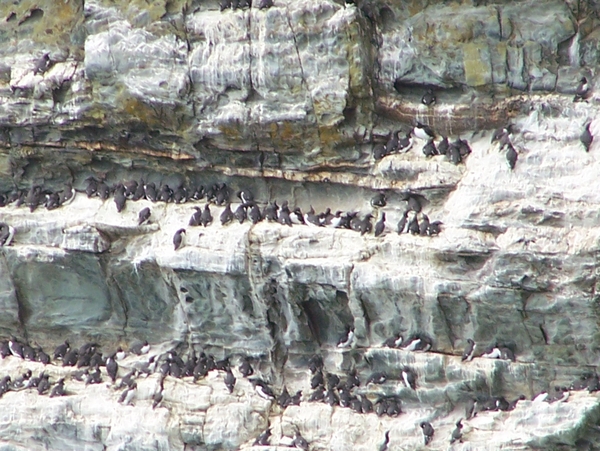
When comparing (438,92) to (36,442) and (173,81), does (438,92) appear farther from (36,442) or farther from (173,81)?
(36,442)

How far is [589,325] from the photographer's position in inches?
768

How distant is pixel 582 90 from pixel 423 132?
312 cm

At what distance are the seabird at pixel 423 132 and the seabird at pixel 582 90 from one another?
9.32ft

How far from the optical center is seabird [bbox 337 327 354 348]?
21734 mm

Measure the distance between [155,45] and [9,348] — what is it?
7.97 metres

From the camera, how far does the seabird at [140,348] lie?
23391 millimetres

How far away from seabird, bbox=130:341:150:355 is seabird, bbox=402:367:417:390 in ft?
19.4

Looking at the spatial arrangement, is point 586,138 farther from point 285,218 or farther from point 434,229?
point 285,218

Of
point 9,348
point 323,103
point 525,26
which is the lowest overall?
point 9,348

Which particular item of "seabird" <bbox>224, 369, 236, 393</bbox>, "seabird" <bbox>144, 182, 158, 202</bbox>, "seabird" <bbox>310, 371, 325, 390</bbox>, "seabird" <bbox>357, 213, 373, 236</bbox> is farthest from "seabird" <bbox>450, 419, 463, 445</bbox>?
"seabird" <bbox>144, 182, 158, 202</bbox>

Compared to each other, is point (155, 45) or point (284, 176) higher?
point (155, 45)

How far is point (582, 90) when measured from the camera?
65.2 ft

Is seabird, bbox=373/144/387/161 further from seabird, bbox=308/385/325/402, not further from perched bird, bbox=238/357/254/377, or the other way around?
perched bird, bbox=238/357/254/377

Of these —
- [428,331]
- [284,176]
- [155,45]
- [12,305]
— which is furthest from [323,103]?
[12,305]
